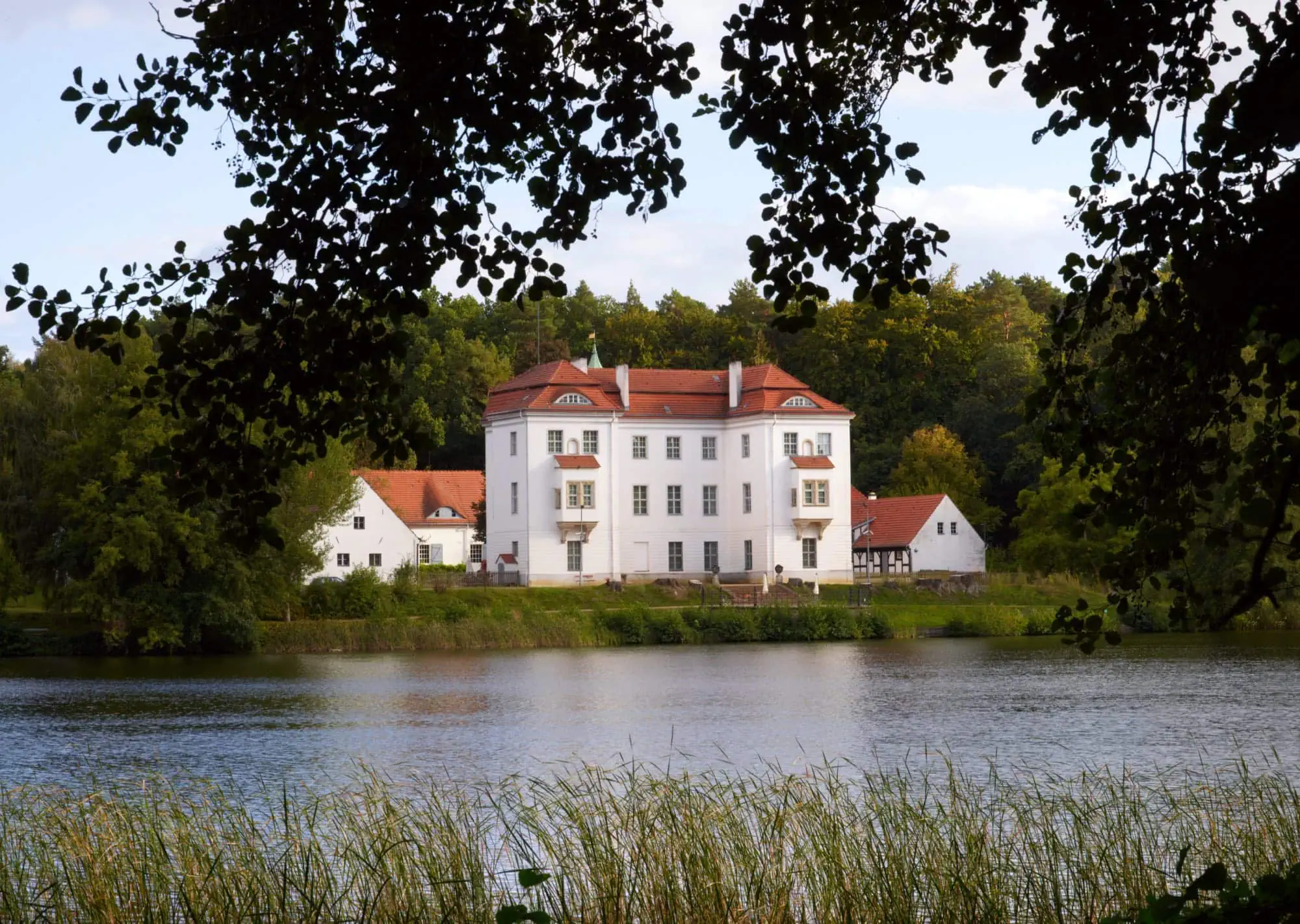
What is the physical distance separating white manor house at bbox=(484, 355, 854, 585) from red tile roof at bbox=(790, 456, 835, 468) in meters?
0.05

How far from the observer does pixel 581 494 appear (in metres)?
59.3

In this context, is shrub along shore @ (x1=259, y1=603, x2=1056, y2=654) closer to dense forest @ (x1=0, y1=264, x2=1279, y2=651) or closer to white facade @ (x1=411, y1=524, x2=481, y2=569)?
dense forest @ (x1=0, y1=264, x2=1279, y2=651)

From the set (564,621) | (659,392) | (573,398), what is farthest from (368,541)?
(564,621)

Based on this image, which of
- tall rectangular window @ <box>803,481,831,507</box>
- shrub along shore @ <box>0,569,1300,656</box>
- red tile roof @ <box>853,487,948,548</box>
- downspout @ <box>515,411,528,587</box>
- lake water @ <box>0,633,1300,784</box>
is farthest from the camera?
red tile roof @ <box>853,487,948,548</box>

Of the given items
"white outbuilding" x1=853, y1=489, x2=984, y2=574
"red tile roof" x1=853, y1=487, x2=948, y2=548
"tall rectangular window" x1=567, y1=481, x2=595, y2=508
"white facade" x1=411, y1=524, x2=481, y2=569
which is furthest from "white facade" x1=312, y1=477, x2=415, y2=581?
"red tile roof" x1=853, y1=487, x2=948, y2=548

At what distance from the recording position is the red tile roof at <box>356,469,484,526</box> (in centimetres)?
6981

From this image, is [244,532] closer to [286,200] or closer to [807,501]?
[286,200]

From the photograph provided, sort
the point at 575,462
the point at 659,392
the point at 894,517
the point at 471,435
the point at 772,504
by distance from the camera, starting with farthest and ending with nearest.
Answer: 1. the point at 471,435
2. the point at 894,517
3. the point at 659,392
4. the point at 772,504
5. the point at 575,462

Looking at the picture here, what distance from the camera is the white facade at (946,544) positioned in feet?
201

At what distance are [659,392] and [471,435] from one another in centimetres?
1920

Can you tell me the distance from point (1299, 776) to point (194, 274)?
1325 cm

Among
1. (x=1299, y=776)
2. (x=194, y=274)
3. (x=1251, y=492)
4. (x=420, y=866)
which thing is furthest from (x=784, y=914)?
(x=1299, y=776)

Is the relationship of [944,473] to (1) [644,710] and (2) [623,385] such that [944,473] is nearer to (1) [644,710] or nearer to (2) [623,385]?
(2) [623,385]

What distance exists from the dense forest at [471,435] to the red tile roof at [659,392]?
358 cm
